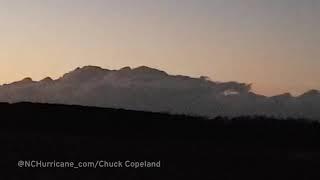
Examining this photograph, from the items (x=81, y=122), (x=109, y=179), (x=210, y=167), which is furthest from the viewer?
(x=81, y=122)

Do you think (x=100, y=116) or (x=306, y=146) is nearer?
(x=306, y=146)

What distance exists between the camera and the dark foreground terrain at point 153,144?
30031 mm

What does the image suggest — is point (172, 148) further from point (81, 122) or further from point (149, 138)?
point (81, 122)

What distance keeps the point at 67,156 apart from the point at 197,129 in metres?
28.6

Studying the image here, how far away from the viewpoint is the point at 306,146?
54.3m

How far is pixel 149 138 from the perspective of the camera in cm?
5259

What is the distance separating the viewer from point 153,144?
46.2 m

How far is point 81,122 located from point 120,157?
91.3 ft

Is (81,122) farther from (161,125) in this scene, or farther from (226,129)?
(226,129)

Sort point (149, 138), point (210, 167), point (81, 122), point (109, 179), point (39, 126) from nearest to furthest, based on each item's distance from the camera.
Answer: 1. point (109, 179)
2. point (210, 167)
3. point (149, 138)
4. point (39, 126)
5. point (81, 122)

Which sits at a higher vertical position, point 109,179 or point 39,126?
point 39,126

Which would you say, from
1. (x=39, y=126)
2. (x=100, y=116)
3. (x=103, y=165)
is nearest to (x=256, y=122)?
(x=100, y=116)

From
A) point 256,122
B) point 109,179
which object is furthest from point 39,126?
point 109,179

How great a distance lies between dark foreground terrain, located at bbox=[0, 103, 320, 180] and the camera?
30031 millimetres
